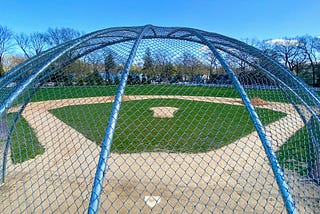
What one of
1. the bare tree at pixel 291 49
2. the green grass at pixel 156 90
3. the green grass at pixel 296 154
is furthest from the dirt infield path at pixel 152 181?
the bare tree at pixel 291 49

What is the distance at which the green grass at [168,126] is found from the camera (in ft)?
15.4

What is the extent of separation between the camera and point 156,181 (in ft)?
10.0

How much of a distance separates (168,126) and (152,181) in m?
3.25

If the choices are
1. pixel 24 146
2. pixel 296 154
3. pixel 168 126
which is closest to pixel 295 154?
pixel 296 154

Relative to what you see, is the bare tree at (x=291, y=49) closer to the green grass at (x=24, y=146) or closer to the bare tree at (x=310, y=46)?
the bare tree at (x=310, y=46)

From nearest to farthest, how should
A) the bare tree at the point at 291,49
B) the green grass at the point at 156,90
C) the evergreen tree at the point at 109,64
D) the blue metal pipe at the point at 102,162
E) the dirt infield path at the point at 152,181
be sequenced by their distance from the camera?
the blue metal pipe at the point at 102,162
the dirt infield path at the point at 152,181
the evergreen tree at the point at 109,64
the green grass at the point at 156,90
the bare tree at the point at 291,49

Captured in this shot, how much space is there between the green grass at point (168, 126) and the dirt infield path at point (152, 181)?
1.71 feet

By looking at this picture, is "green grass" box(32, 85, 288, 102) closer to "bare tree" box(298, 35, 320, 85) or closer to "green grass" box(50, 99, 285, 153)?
"green grass" box(50, 99, 285, 153)

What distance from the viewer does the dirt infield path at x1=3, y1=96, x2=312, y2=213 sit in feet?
8.35

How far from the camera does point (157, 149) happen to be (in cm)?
438

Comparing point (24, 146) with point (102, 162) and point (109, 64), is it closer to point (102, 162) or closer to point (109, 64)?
point (109, 64)

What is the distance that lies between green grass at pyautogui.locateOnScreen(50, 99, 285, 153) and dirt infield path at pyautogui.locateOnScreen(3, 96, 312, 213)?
20.5 inches

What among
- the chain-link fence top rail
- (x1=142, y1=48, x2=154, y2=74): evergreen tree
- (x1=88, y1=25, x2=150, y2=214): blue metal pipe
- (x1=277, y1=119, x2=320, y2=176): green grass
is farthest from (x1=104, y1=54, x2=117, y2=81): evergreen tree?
(x1=277, y1=119, x2=320, y2=176): green grass

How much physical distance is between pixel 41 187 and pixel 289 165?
13.1 feet
